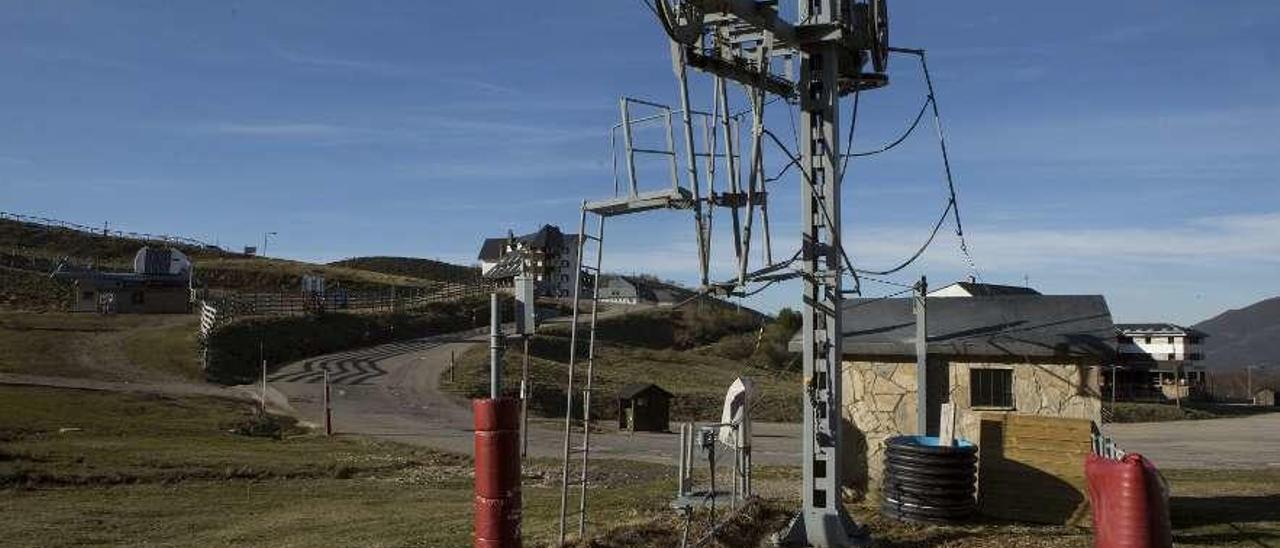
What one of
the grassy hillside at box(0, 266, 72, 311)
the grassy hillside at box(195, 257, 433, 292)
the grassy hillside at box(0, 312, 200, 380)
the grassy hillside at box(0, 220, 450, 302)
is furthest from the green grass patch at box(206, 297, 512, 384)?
the grassy hillside at box(195, 257, 433, 292)

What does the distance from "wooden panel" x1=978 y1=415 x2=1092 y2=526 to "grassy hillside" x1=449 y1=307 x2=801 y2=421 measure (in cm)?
2772

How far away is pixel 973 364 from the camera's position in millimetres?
15562

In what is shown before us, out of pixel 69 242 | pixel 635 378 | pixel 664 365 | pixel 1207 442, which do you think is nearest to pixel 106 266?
pixel 69 242

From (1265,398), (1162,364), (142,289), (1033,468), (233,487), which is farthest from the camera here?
(1162,364)

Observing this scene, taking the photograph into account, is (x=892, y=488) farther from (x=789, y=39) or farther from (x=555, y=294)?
(x=555, y=294)

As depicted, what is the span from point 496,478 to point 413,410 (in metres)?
32.8

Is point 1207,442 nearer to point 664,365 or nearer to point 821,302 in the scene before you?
point 664,365

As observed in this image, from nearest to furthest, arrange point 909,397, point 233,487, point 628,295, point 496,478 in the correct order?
point 496,478 → point 909,397 → point 233,487 → point 628,295

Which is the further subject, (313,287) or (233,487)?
(313,287)

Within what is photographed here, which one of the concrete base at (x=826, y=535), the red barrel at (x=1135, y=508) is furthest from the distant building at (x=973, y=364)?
the red barrel at (x=1135, y=508)

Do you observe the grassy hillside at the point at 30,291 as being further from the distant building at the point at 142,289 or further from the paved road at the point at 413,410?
the paved road at the point at 413,410

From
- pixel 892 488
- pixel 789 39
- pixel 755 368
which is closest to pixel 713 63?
pixel 789 39

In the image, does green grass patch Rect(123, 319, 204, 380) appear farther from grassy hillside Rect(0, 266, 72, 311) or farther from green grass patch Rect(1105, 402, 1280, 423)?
green grass patch Rect(1105, 402, 1280, 423)

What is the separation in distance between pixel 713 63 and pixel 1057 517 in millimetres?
7314
